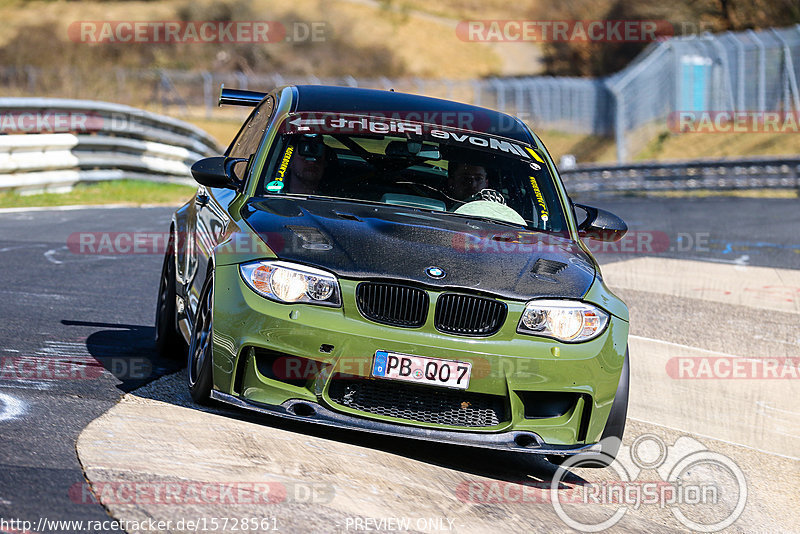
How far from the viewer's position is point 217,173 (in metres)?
5.82

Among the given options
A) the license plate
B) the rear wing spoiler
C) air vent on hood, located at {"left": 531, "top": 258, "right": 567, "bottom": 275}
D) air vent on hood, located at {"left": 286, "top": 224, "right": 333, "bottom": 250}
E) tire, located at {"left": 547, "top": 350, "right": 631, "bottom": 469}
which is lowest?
tire, located at {"left": 547, "top": 350, "right": 631, "bottom": 469}

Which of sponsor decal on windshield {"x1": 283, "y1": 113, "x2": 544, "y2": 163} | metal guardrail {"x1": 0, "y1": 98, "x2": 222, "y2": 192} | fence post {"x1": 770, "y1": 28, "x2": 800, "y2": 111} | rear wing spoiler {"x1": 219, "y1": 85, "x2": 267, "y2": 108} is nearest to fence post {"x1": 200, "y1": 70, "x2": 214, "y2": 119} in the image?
A: fence post {"x1": 770, "y1": 28, "x2": 800, "y2": 111}

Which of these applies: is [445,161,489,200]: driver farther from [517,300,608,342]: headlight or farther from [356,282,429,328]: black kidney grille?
[356,282,429,328]: black kidney grille

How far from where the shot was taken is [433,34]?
262 feet

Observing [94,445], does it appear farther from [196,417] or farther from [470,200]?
[470,200]

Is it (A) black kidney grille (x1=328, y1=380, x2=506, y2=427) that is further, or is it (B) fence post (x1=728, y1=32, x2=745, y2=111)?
(B) fence post (x1=728, y1=32, x2=745, y2=111)

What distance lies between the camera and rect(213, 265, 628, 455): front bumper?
15.9 ft

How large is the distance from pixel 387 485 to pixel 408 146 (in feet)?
7.50

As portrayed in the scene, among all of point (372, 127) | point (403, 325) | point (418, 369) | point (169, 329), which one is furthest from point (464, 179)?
point (169, 329)

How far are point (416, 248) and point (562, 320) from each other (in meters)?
0.73

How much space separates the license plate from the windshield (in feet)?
4.51

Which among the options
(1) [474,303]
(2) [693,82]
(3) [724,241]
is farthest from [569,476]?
(2) [693,82]

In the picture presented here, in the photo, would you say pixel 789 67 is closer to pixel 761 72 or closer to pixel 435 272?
pixel 761 72

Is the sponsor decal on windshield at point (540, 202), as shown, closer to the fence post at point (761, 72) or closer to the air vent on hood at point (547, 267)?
the air vent on hood at point (547, 267)
